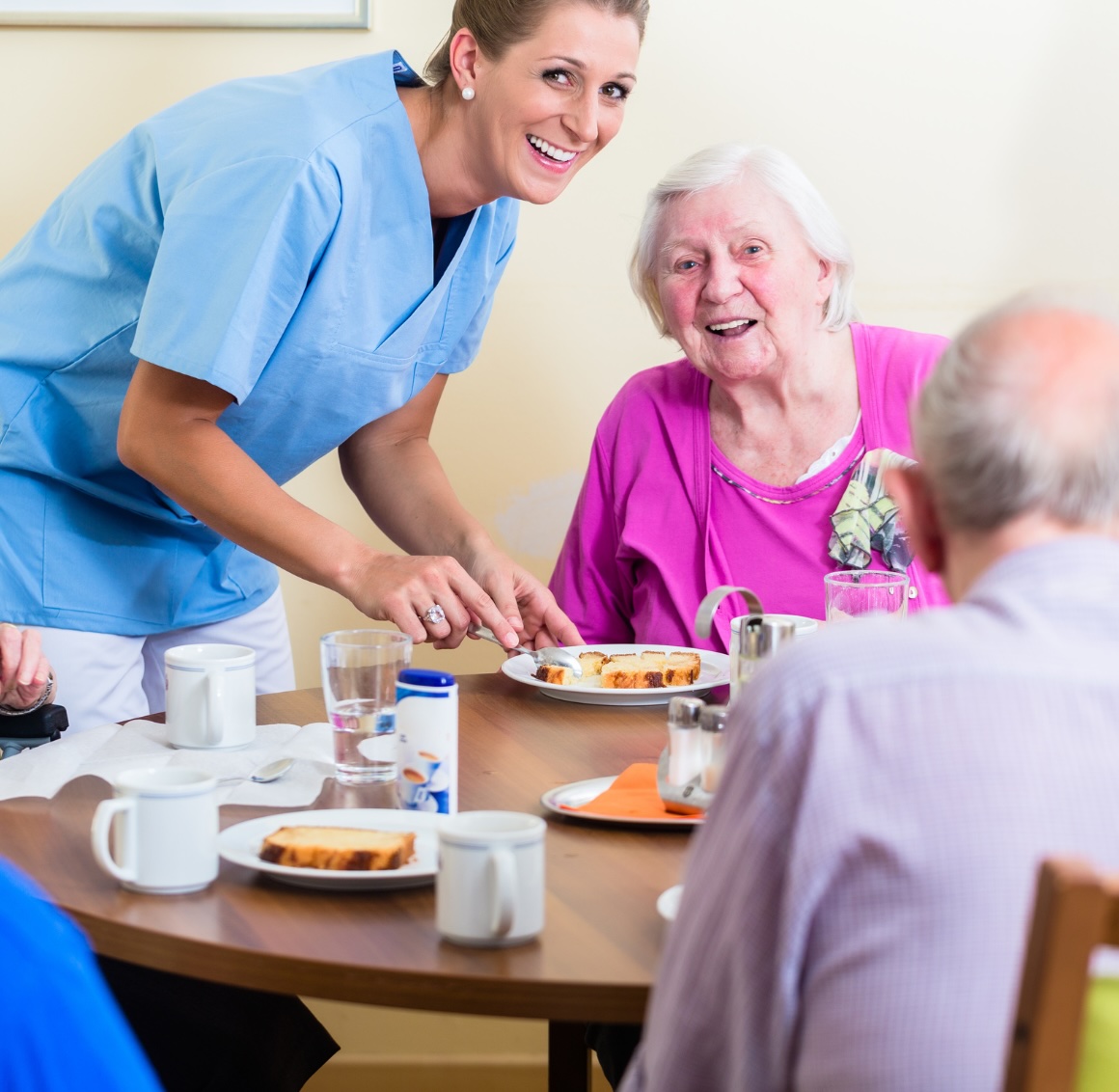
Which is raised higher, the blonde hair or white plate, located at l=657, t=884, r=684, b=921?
the blonde hair

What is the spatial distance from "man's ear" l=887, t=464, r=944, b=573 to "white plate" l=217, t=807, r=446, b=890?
43cm

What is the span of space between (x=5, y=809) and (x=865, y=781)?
89cm

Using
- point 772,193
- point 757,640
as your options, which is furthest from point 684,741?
point 772,193

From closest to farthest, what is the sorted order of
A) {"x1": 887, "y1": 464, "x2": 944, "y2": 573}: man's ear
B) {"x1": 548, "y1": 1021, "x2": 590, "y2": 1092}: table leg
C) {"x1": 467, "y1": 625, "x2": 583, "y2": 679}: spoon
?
1. {"x1": 887, "y1": 464, "x2": 944, "y2": 573}: man's ear
2. {"x1": 467, "y1": 625, "x2": 583, "y2": 679}: spoon
3. {"x1": 548, "y1": 1021, "x2": 590, "y2": 1092}: table leg

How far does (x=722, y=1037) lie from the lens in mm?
717

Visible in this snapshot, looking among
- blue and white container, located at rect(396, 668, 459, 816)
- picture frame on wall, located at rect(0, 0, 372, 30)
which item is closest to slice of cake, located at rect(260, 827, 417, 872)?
blue and white container, located at rect(396, 668, 459, 816)

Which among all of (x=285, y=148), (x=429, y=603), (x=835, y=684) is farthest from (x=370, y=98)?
(x=835, y=684)

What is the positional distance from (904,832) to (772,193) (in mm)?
1500

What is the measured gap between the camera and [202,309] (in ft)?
5.17

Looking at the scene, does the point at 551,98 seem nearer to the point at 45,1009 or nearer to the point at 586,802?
the point at 586,802

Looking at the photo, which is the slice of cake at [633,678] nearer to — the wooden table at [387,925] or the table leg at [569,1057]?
the wooden table at [387,925]

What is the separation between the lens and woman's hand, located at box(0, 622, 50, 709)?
5.08ft

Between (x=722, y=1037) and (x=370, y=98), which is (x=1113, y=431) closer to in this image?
(x=722, y=1037)

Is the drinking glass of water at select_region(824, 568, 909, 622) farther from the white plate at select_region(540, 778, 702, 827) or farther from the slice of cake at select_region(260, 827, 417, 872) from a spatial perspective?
the slice of cake at select_region(260, 827, 417, 872)
